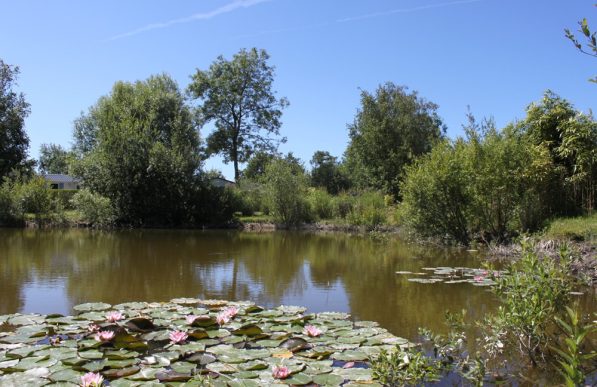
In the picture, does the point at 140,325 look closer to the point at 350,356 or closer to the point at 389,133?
the point at 350,356

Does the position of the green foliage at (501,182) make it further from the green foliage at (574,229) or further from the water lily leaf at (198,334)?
the water lily leaf at (198,334)

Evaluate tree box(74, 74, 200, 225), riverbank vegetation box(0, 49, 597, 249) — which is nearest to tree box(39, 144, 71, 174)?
riverbank vegetation box(0, 49, 597, 249)

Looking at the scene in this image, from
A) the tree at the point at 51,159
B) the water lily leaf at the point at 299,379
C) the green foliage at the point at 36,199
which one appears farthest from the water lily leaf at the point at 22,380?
the tree at the point at 51,159

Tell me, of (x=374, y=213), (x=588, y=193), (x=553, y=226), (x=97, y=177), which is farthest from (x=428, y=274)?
(x=97, y=177)

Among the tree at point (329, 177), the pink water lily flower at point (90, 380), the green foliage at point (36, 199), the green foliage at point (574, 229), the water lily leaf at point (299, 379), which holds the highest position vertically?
the tree at point (329, 177)

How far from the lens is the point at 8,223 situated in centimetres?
2447

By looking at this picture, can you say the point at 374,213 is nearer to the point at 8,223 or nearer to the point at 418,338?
the point at 8,223

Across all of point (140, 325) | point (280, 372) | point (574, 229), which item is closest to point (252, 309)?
point (140, 325)

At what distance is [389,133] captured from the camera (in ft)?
110

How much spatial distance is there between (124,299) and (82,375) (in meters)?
3.69

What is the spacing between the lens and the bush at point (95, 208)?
24750 millimetres

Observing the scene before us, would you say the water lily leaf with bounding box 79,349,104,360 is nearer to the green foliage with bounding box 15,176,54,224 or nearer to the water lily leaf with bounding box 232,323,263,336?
the water lily leaf with bounding box 232,323,263,336

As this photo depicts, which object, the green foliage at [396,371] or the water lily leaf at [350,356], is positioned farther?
the water lily leaf at [350,356]

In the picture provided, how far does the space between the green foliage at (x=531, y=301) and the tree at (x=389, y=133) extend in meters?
28.2
